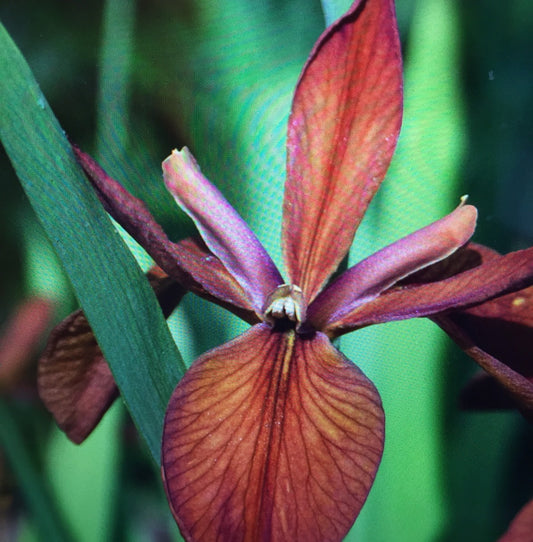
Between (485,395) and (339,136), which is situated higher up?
(339,136)

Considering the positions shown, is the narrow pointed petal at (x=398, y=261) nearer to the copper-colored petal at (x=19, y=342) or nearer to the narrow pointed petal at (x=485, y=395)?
the narrow pointed petal at (x=485, y=395)

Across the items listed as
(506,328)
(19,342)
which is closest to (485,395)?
(506,328)

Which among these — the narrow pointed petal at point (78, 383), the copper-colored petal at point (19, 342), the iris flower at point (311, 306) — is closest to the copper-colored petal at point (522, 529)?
the iris flower at point (311, 306)

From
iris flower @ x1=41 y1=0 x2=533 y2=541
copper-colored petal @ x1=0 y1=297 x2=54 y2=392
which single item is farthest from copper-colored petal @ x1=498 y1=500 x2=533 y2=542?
copper-colored petal @ x1=0 y1=297 x2=54 y2=392

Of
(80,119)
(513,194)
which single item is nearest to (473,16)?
(513,194)

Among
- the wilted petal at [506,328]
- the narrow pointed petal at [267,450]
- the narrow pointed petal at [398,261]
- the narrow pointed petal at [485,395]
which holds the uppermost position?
the narrow pointed petal at [398,261]

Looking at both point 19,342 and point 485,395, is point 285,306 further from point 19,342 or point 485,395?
point 19,342
